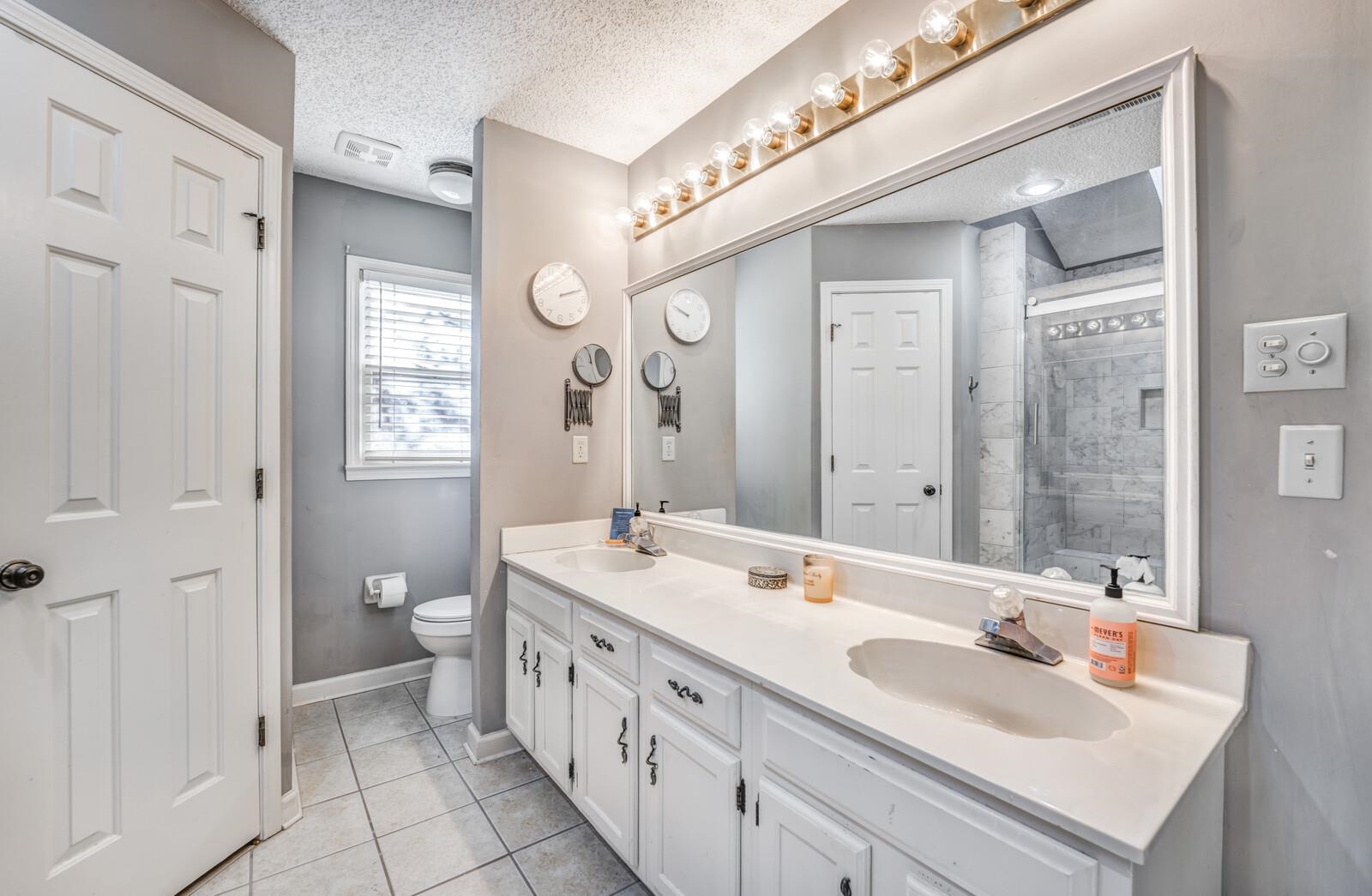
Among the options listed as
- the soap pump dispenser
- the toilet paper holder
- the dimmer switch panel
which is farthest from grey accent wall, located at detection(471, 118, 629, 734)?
the dimmer switch panel

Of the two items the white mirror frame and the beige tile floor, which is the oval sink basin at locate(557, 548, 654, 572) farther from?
the white mirror frame

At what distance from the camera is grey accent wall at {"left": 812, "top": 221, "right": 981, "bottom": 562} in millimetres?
1360

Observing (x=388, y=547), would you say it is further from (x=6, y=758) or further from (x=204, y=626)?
(x=6, y=758)

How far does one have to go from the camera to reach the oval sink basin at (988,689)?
39.6 inches

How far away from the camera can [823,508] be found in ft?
5.56

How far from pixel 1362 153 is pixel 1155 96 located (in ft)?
1.05

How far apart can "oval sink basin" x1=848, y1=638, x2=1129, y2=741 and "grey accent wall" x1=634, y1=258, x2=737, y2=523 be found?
859 millimetres

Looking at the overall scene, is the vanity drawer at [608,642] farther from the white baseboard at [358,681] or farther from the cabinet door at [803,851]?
the white baseboard at [358,681]

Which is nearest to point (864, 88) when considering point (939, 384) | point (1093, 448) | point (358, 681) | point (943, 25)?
point (943, 25)

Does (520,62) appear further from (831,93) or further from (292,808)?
(292,808)

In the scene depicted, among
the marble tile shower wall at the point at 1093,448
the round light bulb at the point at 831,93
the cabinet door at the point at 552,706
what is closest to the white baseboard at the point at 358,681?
the cabinet door at the point at 552,706

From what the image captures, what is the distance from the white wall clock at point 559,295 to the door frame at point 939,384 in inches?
44.5

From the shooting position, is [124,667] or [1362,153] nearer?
[1362,153]

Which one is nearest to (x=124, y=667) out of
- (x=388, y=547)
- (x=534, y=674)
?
(x=534, y=674)
